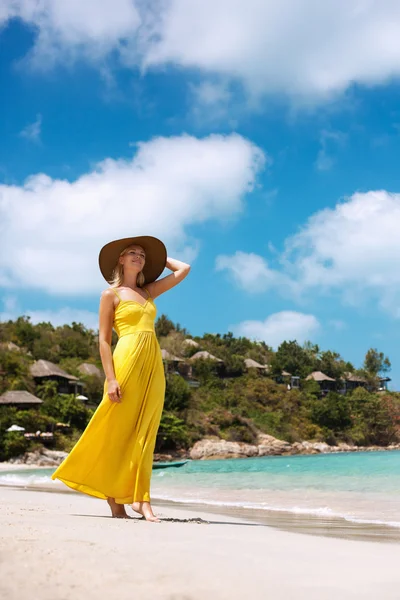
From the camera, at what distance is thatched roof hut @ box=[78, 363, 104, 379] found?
45.4 meters

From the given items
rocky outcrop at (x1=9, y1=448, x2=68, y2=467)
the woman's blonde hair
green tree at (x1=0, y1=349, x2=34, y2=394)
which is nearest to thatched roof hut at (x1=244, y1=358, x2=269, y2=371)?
green tree at (x1=0, y1=349, x2=34, y2=394)

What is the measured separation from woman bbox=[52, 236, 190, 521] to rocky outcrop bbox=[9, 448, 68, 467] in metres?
25.0

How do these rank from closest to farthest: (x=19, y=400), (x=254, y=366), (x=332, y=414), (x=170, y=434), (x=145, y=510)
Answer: (x=145, y=510) → (x=19, y=400) → (x=170, y=434) → (x=332, y=414) → (x=254, y=366)

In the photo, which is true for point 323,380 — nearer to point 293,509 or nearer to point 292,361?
point 292,361

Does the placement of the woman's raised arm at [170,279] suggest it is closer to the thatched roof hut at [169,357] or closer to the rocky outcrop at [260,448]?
the rocky outcrop at [260,448]

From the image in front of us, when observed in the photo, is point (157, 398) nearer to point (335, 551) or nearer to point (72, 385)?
point (335, 551)

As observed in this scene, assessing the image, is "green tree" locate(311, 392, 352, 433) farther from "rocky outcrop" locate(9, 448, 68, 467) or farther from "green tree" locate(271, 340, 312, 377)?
"rocky outcrop" locate(9, 448, 68, 467)

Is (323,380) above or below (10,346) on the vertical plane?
above

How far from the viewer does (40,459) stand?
1137 inches

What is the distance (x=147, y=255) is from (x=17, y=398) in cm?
3035

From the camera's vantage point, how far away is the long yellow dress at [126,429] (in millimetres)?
4695

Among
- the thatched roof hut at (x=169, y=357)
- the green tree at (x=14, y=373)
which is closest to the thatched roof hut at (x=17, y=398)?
the green tree at (x=14, y=373)

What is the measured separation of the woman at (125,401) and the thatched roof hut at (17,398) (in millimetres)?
30060

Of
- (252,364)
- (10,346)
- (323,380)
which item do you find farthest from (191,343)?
(10,346)
